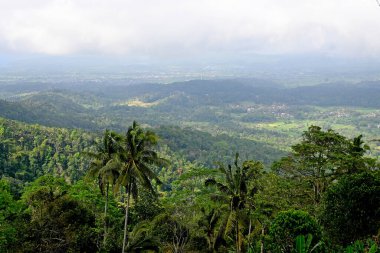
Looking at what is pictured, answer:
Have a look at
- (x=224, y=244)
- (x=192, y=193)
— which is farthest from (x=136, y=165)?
(x=192, y=193)

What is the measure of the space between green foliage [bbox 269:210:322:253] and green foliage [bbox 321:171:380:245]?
2.51 metres

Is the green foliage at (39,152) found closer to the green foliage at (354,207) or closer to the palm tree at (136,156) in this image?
the palm tree at (136,156)

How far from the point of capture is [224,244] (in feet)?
106

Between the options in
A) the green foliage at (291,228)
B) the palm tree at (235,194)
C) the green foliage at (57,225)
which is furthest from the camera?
the green foliage at (57,225)

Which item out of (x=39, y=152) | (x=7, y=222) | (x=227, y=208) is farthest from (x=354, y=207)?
(x=39, y=152)

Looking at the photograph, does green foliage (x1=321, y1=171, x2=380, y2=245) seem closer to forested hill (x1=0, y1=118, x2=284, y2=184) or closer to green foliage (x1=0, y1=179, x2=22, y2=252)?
green foliage (x1=0, y1=179, x2=22, y2=252)

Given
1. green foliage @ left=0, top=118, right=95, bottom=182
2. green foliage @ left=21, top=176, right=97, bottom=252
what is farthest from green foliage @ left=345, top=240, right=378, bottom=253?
green foliage @ left=0, top=118, right=95, bottom=182

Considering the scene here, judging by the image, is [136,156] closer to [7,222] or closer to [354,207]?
[7,222]

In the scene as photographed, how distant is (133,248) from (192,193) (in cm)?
1965

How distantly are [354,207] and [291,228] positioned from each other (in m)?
4.57

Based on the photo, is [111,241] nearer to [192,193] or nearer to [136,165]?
[136,165]

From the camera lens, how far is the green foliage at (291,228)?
1898 centimetres

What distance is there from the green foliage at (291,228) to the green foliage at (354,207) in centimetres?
251

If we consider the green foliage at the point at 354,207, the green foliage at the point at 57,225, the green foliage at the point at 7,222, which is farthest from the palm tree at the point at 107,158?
the green foliage at the point at 354,207
